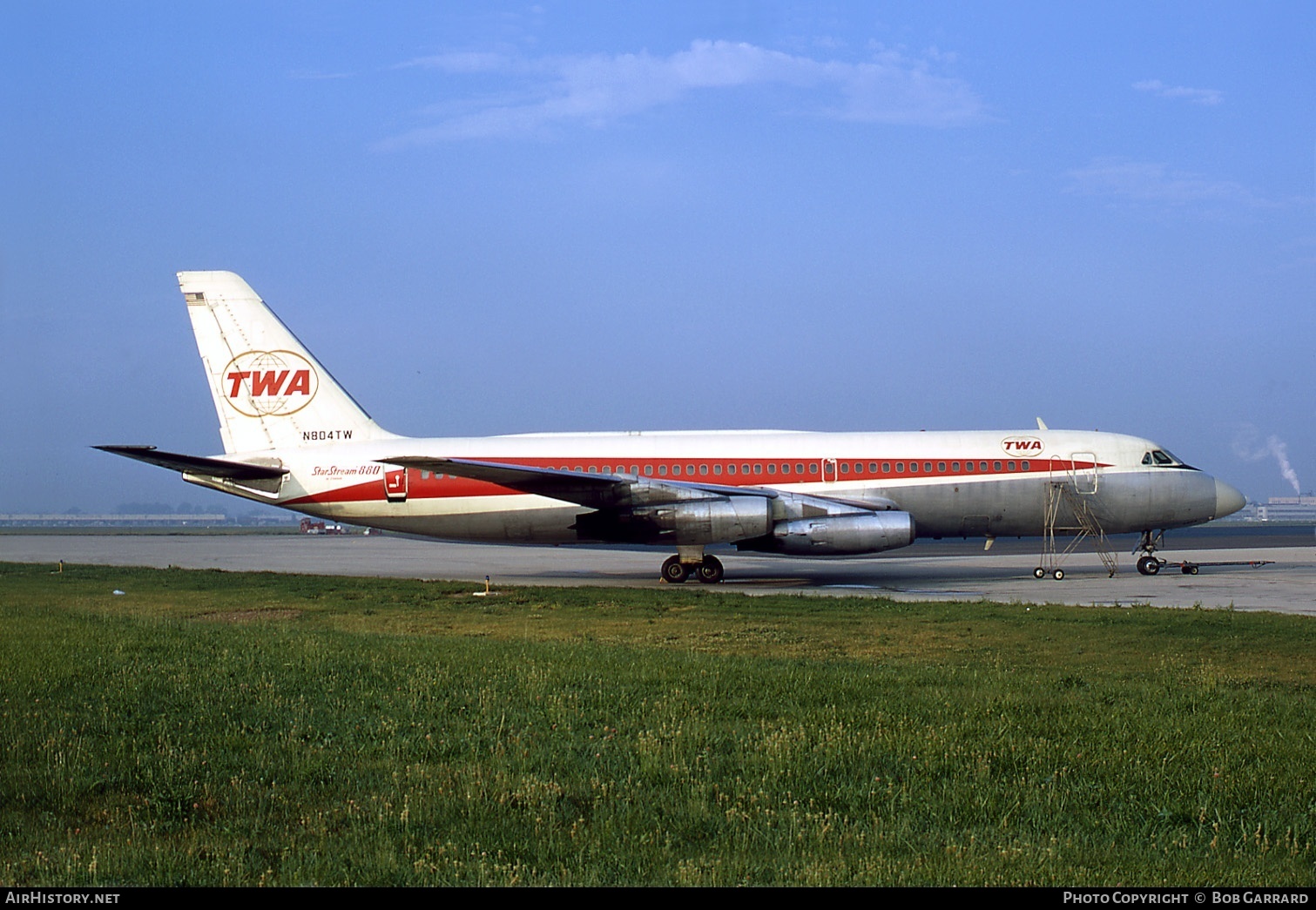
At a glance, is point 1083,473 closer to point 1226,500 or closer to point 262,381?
point 1226,500

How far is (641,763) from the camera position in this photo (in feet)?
22.2

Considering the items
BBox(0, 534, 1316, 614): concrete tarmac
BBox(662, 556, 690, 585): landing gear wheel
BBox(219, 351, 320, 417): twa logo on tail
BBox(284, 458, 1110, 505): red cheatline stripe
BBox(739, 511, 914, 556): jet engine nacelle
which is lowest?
BBox(0, 534, 1316, 614): concrete tarmac

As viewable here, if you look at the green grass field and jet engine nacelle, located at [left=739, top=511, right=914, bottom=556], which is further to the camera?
jet engine nacelle, located at [left=739, top=511, right=914, bottom=556]

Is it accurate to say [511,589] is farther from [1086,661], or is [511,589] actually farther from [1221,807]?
[1221,807]

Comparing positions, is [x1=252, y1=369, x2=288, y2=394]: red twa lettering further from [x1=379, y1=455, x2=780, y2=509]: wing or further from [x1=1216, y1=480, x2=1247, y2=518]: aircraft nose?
[x1=1216, y1=480, x2=1247, y2=518]: aircraft nose

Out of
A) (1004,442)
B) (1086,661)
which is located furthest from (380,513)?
(1086,661)

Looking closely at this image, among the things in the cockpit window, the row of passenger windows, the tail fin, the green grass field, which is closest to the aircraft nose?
the cockpit window

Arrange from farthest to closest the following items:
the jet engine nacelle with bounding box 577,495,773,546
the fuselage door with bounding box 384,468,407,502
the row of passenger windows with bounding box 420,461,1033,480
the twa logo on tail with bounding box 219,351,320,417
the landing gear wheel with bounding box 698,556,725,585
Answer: the twa logo on tail with bounding box 219,351,320,417
the fuselage door with bounding box 384,468,407,502
the row of passenger windows with bounding box 420,461,1033,480
the landing gear wheel with bounding box 698,556,725,585
the jet engine nacelle with bounding box 577,495,773,546

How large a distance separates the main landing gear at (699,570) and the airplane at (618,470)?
0.14 ft

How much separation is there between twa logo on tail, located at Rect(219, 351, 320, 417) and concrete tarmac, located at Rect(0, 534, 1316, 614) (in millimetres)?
5773

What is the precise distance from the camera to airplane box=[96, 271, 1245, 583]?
86.1 feet

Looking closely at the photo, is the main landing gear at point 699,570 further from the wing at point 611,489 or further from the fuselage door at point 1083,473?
the fuselage door at point 1083,473
